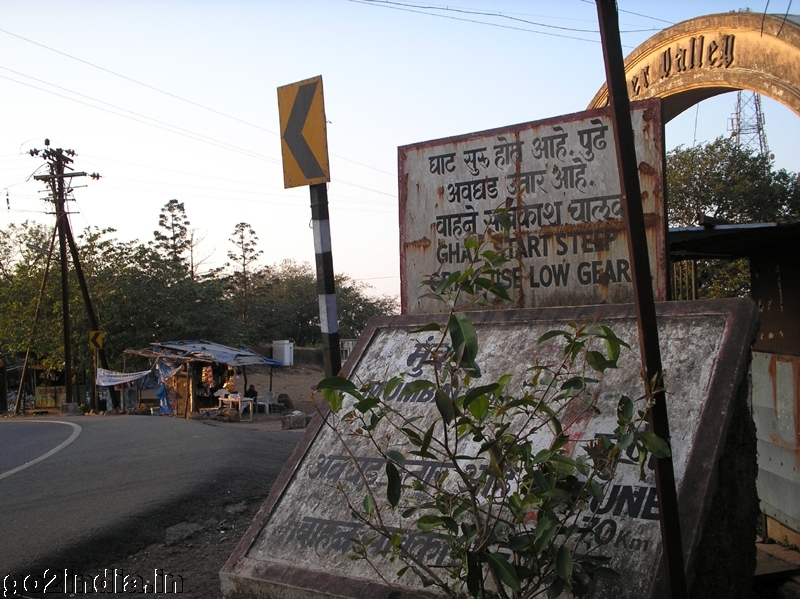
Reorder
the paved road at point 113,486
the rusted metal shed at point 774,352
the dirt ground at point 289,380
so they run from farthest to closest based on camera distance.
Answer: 1. the dirt ground at point 289,380
2. the paved road at point 113,486
3. the rusted metal shed at point 774,352

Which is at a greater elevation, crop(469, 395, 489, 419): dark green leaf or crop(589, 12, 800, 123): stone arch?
crop(589, 12, 800, 123): stone arch

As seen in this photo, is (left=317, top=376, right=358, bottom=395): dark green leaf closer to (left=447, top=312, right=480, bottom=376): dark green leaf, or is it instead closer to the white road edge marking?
(left=447, top=312, right=480, bottom=376): dark green leaf

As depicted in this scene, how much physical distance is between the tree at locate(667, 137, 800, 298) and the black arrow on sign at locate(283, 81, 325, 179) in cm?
1119

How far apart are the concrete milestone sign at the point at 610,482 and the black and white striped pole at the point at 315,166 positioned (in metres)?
0.88

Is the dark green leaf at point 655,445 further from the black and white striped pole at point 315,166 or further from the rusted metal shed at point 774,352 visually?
the black and white striped pole at point 315,166

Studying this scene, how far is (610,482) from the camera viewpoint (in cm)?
320

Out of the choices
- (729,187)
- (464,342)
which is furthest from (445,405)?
(729,187)

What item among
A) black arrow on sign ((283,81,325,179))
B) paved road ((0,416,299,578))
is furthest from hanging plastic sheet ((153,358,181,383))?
black arrow on sign ((283,81,325,179))

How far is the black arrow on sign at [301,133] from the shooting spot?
18.1 ft

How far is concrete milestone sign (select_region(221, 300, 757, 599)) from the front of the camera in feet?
10.1

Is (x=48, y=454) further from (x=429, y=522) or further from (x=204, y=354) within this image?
(x=204, y=354)

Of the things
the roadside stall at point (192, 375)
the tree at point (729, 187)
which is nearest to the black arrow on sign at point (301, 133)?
the tree at point (729, 187)

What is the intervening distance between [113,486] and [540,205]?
5200 mm

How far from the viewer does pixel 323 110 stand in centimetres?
548
